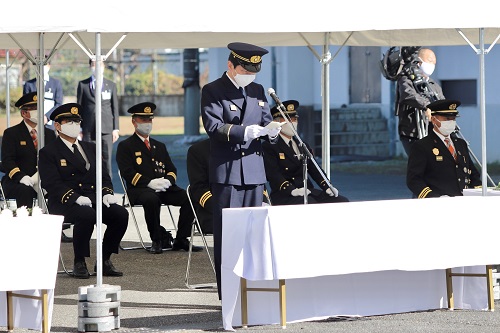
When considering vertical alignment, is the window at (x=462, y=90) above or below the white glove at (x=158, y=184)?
above

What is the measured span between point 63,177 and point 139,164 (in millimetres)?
1460

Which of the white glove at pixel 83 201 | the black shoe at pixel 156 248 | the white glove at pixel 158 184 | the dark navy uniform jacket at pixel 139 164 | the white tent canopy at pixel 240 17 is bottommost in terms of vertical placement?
the black shoe at pixel 156 248

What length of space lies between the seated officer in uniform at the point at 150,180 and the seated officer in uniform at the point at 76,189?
108 centimetres

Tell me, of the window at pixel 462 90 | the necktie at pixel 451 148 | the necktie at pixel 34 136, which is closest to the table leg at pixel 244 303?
the necktie at pixel 451 148

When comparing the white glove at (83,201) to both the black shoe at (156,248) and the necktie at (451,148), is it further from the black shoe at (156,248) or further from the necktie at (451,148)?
the necktie at (451,148)

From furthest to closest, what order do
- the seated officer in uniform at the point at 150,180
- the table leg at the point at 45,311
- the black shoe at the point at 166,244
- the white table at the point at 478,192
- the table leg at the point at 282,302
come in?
the black shoe at the point at 166,244, the seated officer in uniform at the point at 150,180, the white table at the point at 478,192, the table leg at the point at 282,302, the table leg at the point at 45,311

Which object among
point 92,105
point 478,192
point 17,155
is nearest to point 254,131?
point 478,192

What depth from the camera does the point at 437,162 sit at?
10.4 metres

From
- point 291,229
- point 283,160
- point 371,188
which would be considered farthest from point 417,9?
point 371,188

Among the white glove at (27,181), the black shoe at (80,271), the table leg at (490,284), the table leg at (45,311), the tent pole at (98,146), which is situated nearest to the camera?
the table leg at (45,311)

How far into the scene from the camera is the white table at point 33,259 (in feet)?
24.8

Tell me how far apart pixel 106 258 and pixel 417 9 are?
3.52 meters

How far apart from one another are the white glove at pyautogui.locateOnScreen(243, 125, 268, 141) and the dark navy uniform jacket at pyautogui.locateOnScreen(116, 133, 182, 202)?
368 centimetres

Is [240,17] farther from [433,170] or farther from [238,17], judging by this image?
[433,170]
